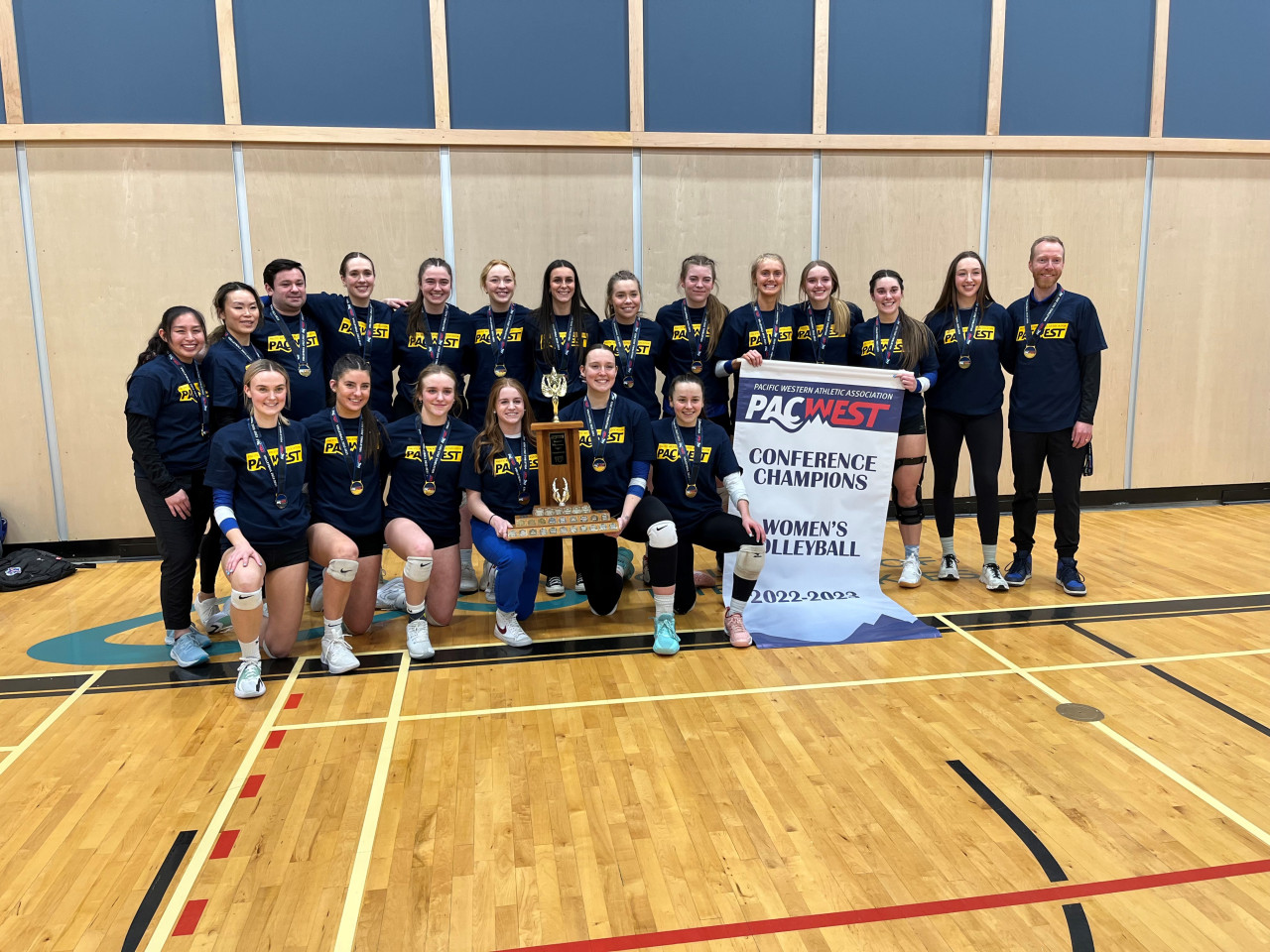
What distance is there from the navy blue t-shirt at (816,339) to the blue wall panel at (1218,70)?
4696 millimetres

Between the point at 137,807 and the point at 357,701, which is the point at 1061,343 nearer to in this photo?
the point at 357,701

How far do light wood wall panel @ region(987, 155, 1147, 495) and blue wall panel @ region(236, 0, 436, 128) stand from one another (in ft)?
16.6

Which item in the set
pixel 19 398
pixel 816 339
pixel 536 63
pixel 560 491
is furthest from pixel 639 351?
pixel 19 398

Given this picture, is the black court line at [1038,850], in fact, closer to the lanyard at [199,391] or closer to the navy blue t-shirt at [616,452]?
the navy blue t-shirt at [616,452]

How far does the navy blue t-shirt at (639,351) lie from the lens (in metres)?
5.42

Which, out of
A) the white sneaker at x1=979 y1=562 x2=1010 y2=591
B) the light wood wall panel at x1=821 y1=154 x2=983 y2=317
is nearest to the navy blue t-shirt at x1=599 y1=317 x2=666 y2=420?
the white sneaker at x1=979 y1=562 x2=1010 y2=591

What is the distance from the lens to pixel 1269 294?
809 cm

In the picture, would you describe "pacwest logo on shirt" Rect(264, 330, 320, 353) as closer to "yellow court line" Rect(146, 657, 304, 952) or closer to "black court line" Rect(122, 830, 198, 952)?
"yellow court line" Rect(146, 657, 304, 952)

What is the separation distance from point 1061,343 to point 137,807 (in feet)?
17.7

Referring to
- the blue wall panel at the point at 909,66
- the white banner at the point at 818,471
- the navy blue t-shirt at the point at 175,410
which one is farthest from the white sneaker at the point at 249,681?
Result: the blue wall panel at the point at 909,66

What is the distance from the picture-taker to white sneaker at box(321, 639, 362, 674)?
14.5 feet

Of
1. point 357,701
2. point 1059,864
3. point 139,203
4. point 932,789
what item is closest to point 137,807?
point 357,701

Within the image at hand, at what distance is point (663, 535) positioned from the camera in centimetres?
465

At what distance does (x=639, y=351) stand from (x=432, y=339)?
1295 mm
